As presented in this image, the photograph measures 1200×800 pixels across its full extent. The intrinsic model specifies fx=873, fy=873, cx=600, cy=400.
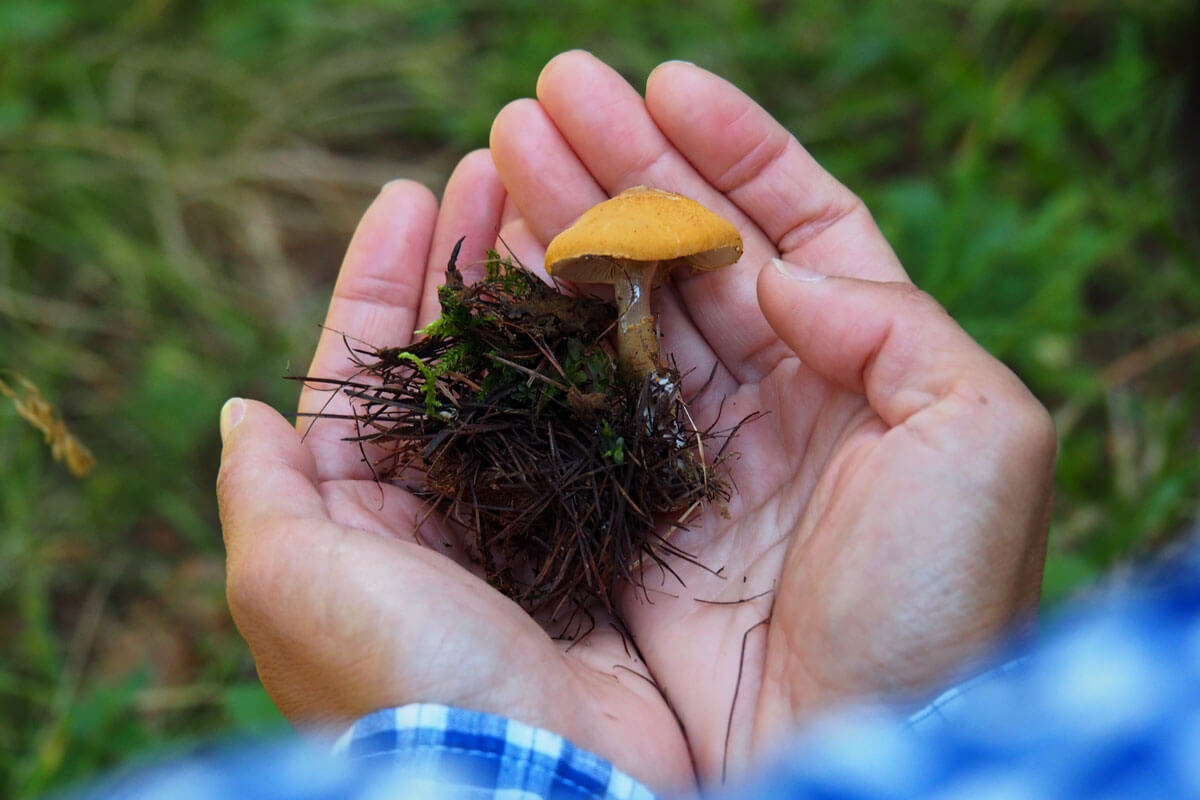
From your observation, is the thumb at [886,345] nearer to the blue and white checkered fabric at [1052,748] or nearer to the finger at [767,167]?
the finger at [767,167]

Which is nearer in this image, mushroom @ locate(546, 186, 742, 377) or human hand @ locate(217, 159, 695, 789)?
human hand @ locate(217, 159, 695, 789)

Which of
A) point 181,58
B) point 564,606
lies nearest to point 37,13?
point 181,58

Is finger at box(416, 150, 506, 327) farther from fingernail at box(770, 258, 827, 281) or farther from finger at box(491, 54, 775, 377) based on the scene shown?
fingernail at box(770, 258, 827, 281)

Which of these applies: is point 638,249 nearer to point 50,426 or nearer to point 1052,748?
point 1052,748

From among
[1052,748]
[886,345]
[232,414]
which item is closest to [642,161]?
[886,345]

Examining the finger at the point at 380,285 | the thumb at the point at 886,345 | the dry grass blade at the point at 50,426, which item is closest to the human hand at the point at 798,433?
the thumb at the point at 886,345

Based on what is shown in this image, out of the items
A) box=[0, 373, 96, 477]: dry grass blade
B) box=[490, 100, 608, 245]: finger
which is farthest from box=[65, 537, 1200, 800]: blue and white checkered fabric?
box=[490, 100, 608, 245]: finger

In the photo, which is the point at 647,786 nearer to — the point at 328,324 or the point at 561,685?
Answer: the point at 561,685
